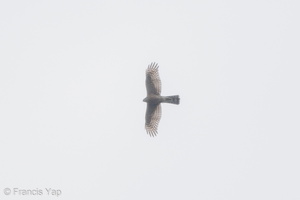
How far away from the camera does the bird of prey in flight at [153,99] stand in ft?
167

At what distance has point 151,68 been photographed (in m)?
51.1

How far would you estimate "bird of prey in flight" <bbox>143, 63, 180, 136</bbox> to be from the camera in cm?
5084

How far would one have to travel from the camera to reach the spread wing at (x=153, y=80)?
167 ft

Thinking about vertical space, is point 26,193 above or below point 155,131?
below

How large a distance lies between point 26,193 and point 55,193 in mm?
2452

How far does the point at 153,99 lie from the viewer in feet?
167

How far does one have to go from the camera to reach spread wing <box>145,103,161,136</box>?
5138cm

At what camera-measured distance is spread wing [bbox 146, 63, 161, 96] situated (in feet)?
167

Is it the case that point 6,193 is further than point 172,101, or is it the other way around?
point 6,193

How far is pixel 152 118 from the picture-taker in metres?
51.5

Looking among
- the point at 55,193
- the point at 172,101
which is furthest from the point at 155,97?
the point at 55,193

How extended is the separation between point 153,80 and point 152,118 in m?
2.23

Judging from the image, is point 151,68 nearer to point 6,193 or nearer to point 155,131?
point 155,131

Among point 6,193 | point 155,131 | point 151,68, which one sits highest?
point 151,68
